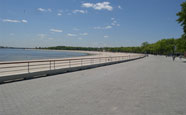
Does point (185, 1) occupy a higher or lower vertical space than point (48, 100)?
higher

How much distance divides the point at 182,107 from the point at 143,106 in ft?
4.32

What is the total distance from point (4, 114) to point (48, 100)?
1.45 m

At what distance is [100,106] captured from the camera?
455 centimetres

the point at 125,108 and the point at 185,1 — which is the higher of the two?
the point at 185,1

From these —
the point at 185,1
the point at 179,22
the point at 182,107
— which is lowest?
the point at 182,107

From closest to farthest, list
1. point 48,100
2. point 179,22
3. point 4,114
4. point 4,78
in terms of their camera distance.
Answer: point 4,114
point 48,100
point 4,78
point 179,22

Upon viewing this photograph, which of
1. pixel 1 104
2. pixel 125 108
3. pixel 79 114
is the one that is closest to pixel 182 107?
pixel 125 108

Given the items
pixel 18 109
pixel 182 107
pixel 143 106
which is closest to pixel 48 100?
pixel 18 109

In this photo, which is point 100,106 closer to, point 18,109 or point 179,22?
point 18,109

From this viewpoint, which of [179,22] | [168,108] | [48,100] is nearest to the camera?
[168,108]

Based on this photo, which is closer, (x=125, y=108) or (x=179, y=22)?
(x=125, y=108)

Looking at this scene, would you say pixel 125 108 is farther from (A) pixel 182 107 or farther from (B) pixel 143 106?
(A) pixel 182 107

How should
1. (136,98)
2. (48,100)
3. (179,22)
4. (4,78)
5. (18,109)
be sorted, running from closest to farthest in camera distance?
1. (18,109)
2. (48,100)
3. (136,98)
4. (4,78)
5. (179,22)

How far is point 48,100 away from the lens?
5074 mm
